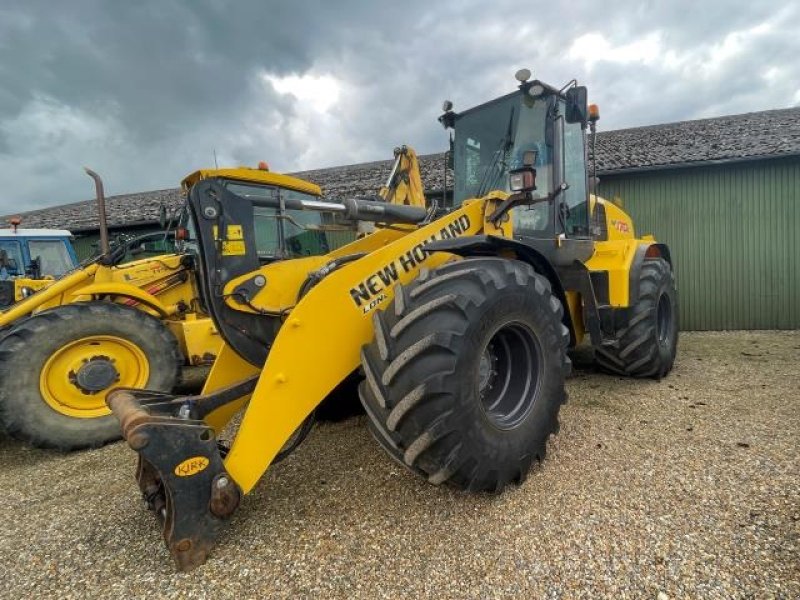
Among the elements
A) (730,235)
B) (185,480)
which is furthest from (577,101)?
(730,235)

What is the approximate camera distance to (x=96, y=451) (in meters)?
3.96

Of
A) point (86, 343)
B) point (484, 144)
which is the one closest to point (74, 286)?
point (86, 343)

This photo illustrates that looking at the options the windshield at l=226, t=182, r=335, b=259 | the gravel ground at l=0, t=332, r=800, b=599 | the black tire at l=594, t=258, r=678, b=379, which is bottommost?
the gravel ground at l=0, t=332, r=800, b=599

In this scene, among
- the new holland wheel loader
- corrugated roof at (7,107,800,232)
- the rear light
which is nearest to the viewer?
the new holland wheel loader

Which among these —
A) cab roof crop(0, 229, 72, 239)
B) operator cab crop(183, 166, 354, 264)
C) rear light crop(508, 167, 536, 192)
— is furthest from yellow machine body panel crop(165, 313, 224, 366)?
cab roof crop(0, 229, 72, 239)

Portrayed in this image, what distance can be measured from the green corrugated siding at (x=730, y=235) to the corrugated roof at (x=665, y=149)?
304 millimetres

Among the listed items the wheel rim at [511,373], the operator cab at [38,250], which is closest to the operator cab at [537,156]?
the wheel rim at [511,373]

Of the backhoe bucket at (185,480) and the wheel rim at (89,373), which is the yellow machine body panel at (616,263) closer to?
the backhoe bucket at (185,480)

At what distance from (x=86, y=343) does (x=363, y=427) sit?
2627 millimetres

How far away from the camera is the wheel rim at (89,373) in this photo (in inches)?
160

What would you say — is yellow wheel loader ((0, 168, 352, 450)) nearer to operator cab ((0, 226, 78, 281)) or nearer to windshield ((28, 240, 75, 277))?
operator cab ((0, 226, 78, 281))

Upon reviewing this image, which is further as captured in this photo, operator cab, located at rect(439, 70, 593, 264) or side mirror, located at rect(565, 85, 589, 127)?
operator cab, located at rect(439, 70, 593, 264)

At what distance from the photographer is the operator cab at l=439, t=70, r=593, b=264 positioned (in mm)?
3992

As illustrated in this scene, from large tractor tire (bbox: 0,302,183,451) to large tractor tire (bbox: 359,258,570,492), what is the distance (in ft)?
9.90
